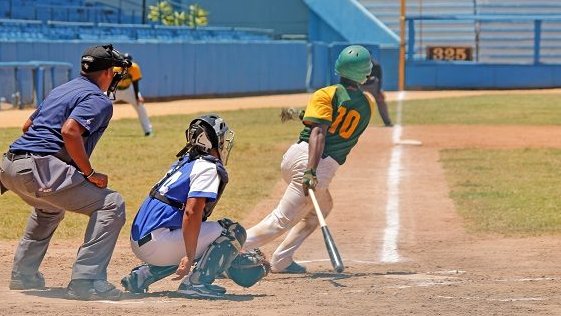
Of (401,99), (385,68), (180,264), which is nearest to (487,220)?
(180,264)

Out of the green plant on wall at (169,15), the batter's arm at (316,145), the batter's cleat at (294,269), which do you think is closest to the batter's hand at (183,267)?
the batter's arm at (316,145)

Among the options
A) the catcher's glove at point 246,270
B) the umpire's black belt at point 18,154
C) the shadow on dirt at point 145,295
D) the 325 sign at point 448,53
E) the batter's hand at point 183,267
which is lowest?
the 325 sign at point 448,53

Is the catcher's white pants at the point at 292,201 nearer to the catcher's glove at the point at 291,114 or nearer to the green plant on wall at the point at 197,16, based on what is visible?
the catcher's glove at the point at 291,114

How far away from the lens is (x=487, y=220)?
1270 cm

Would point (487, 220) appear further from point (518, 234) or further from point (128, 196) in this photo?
point (128, 196)

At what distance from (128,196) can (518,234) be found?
195 inches

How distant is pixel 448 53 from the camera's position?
45406 mm

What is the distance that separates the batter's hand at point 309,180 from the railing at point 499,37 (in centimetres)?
3693

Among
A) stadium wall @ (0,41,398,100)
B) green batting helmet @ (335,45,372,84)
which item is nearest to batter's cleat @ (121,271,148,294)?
green batting helmet @ (335,45,372,84)

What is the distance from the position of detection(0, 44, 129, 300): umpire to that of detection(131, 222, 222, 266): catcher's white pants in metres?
0.22

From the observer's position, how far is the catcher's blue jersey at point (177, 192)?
7.56 meters

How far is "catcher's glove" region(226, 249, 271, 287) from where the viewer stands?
8.27 meters

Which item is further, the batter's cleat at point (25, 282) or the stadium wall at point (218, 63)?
the stadium wall at point (218, 63)

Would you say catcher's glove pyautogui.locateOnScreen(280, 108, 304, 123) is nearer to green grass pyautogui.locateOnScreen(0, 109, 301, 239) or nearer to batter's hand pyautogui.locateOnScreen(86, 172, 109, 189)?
batter's hand pyautogui.locateOnScreen(86, 172, 109, 189)
